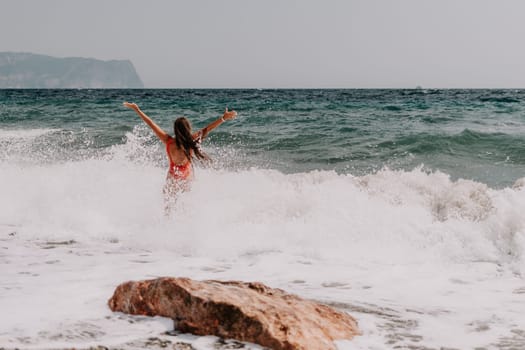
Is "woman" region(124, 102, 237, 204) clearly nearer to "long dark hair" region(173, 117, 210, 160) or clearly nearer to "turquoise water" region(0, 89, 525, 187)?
"long dark hair" region(173, 117, 210, 160)

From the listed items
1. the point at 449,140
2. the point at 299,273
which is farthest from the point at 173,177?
the point at 449,140

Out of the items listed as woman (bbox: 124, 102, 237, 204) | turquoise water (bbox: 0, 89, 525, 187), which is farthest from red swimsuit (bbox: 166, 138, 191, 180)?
turquoise water (bbox: 0, 89, 525, 187)

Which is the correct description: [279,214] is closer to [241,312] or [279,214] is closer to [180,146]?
[180,146]

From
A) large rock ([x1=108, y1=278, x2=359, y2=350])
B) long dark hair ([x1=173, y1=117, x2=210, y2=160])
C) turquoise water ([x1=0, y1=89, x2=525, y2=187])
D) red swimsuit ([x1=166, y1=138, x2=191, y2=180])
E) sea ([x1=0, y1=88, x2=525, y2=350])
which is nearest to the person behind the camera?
large rock ([x1=108, y1=278, x2=359, y2=350])

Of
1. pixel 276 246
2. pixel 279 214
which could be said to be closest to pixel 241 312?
pixel 276 246

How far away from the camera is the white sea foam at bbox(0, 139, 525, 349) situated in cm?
379

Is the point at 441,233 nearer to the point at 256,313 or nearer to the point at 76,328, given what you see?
the point at 256,313

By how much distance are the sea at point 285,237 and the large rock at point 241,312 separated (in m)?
0.09

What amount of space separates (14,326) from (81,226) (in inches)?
156

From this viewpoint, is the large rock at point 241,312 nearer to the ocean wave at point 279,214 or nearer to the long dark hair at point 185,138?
the ocean wave at point 279,214

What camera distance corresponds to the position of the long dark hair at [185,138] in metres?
6.50

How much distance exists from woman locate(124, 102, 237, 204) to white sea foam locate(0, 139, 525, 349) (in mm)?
Answer: 234

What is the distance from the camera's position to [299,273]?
5238 millimetres

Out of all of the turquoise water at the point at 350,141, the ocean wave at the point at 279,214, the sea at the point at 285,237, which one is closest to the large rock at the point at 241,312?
the sea at the point at 285,237
